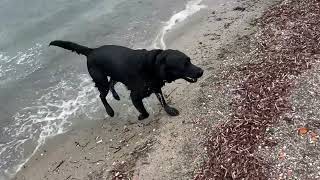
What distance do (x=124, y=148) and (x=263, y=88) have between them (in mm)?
2795

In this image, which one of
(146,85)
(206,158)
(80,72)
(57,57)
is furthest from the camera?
(57,57)

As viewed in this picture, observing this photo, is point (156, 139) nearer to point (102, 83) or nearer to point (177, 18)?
point (102, 83)

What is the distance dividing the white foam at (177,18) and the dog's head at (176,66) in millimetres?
4249

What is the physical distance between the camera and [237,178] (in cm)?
714

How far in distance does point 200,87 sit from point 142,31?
13.3ft

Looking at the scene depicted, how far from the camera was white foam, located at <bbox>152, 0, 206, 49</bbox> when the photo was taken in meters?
12.6

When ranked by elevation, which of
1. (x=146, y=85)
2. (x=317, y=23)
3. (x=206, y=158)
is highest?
(x=146, y=85)

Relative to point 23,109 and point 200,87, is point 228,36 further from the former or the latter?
point 23,109

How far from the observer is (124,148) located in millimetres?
8797

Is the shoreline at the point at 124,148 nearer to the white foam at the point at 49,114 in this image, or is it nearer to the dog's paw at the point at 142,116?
the dog's paw at the point at 142,116

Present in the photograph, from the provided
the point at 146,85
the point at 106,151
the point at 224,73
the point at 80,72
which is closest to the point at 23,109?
the point at 80,72

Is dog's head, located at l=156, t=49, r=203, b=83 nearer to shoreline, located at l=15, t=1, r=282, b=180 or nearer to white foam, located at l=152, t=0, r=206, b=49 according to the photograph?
shoreline, located at l=15, t=1, r=282, b=180

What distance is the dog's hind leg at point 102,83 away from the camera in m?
9.18

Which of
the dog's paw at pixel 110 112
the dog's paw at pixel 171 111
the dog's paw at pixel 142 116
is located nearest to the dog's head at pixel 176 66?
the dog's paw at pixel 171 111
